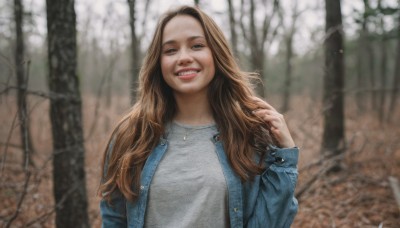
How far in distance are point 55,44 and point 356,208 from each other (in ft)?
14.7

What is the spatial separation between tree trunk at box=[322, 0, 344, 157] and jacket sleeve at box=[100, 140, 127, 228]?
4819 mm

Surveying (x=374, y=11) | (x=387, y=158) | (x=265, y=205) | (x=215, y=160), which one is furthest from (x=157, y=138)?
(x=387, y=158)

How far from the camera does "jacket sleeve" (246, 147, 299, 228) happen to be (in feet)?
5.71

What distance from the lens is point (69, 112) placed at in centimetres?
327

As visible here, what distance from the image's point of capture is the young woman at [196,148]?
1759mm

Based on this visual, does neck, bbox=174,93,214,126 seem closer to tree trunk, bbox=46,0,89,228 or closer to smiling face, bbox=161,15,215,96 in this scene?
smiling face, bbox=161,15,215,96

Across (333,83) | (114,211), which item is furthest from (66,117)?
(333,83)

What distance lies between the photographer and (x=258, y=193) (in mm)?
1853

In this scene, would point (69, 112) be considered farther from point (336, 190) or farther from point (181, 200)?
point (336, 190)

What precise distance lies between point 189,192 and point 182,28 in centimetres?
97

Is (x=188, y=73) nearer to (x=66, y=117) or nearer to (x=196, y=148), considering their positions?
(x=196, y=148)

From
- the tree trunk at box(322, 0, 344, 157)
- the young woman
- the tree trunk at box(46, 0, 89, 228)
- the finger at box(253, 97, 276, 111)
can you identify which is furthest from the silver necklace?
the tree trunk at box(322, 0, 344, 157)

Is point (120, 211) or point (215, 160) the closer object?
point (215, 160)

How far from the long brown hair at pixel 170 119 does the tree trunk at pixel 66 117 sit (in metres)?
1.45
